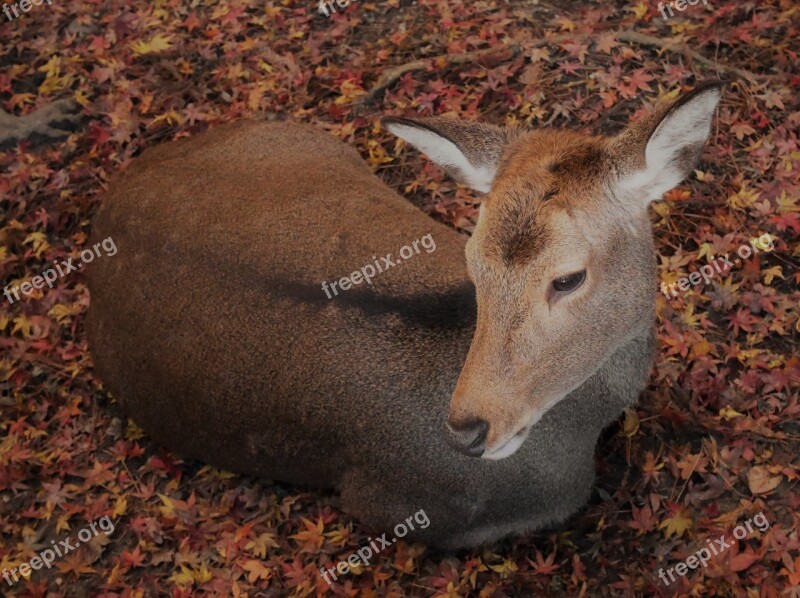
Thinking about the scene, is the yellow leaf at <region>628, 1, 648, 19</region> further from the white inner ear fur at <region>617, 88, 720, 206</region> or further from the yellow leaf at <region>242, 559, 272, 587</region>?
the yellow leaf at <region>242, 559, 272, 587</region>

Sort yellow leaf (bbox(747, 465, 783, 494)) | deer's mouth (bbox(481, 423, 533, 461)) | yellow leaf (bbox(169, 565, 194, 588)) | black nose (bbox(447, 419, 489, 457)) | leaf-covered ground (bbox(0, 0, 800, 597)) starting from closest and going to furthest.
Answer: black nose (bbox(447, 419, 489, 457)) → deer's mouth (bbox(481, 423, 533, 461)) → yellow leaf (bbox(747, 465, 783, 494)) → leaf-covered ground (bbox(0, 0, 800, 597)) → yellow leaf (bbox(169, 565, 194, 588))

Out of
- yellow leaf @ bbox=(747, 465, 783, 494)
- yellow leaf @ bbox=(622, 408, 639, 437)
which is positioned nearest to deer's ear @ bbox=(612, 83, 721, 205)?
yellow leaf @ bbox=(622, 408, 639, 437)

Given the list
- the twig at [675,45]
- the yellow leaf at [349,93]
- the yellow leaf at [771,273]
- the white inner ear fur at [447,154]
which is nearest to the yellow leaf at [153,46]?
the yellow leaf at [349,93]

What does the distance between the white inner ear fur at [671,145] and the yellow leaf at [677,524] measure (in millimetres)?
2107

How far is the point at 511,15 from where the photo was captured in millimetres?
8109

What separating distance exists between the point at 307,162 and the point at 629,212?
3.04m

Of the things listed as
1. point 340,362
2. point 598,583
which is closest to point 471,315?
point 340,362

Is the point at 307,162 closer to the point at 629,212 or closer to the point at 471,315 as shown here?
the point at 471,315

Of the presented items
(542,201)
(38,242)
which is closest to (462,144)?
(542,201)

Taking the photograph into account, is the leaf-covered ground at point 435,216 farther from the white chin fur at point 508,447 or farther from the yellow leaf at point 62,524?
the white chin fur at point 508,447

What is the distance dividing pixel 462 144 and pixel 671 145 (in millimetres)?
1081

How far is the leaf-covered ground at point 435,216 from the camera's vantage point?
5.19 m

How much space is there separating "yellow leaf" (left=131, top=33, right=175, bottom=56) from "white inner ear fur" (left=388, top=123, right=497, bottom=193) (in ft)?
18.1

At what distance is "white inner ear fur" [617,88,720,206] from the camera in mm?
3652
